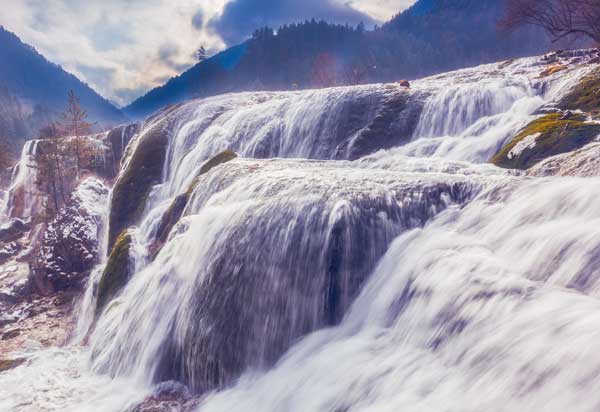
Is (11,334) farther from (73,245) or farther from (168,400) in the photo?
(168,400)

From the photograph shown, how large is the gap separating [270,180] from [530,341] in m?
6.65

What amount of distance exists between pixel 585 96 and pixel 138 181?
18.8m

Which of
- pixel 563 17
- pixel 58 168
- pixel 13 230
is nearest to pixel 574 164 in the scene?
pixel 563 17

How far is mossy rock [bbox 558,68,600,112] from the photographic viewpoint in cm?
1041

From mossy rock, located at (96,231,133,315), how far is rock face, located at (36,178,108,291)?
4.96 meters

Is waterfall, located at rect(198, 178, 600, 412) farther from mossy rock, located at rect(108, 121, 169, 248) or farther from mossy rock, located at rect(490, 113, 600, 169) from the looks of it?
mossy rock, located at rect(108, 121, 169, 248)

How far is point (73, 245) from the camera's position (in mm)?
18078

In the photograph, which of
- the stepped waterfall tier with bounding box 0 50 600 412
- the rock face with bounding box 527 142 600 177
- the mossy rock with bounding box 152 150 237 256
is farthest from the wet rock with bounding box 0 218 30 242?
the rock face with bounding box 527 142 600 177

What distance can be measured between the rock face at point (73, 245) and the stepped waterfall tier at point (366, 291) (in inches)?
188

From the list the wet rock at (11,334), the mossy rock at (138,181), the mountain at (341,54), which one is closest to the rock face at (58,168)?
the mossy rock at (138,181)

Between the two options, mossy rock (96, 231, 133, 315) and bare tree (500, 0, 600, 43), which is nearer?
mossy rock (96, 231, 133, 315)

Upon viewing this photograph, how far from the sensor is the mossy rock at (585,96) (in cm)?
1041

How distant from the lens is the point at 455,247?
624 cm

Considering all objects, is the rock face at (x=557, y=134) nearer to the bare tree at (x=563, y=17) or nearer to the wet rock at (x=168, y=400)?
the bare tree at (x=563, y=17)
